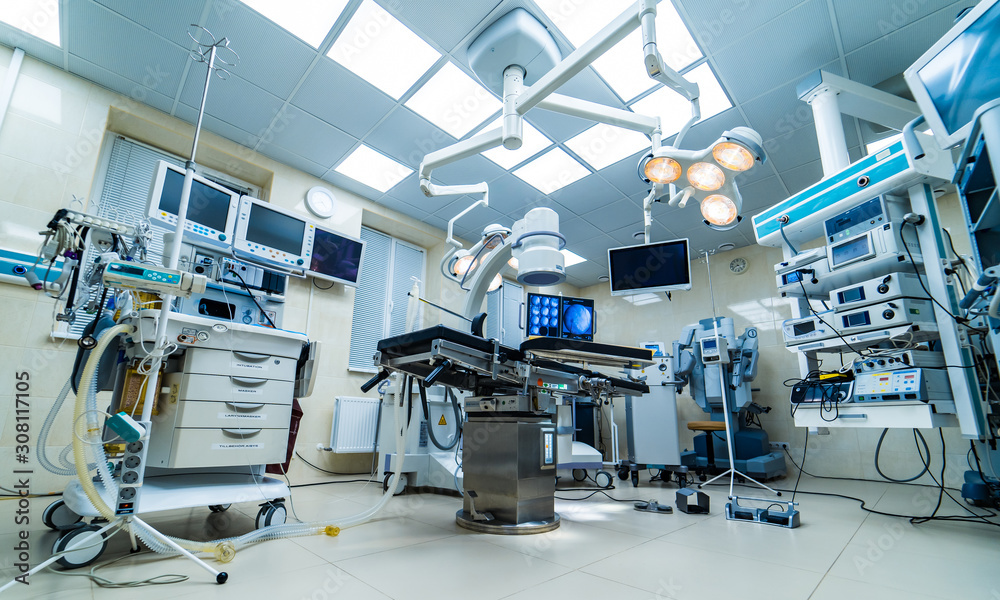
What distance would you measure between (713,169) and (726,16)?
47.5 inches

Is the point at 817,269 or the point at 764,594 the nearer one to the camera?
the point at 764,594

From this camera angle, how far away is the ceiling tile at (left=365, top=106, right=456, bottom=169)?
396 centimetres

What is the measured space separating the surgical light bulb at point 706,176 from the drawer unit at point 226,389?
2.54 meters

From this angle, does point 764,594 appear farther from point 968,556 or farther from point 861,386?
point 861,386

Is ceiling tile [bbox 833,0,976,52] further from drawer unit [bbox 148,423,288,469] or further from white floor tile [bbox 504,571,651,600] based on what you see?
drawer unit [bbox 148,423,288,469]

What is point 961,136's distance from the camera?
81.6 inches

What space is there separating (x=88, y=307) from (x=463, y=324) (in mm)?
1707

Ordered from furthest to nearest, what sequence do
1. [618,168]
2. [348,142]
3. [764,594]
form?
[618,168] → [348,142] → [764,594]

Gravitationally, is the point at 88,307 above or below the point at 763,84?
below

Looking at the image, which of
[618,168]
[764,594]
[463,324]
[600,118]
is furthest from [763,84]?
[764,594]

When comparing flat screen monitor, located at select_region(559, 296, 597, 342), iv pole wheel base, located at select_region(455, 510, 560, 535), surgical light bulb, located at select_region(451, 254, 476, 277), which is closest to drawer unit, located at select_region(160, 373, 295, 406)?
iv pole wheel base, located at select_region(455, 510, 560, 535)

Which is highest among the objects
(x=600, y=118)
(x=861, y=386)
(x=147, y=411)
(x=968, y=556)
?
(x=600, y=118)

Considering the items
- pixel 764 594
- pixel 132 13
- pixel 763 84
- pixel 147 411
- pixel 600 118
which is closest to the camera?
pixel 764 594

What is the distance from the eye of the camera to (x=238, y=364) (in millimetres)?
2092
